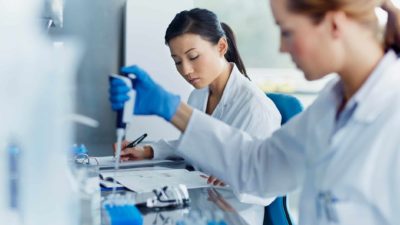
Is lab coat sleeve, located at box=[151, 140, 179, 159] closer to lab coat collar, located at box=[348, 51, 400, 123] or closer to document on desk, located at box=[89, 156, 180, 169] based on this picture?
document on desk, located at box=[89, 156, 180, 169]

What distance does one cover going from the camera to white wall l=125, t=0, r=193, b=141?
2408 mm

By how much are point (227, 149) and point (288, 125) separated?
16 centimetres

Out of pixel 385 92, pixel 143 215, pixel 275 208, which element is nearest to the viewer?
pixel 385 92

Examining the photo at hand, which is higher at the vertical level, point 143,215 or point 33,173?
point 33,173

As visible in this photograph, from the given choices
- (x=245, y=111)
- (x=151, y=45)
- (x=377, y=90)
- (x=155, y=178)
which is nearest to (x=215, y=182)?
(x=155, y=178)

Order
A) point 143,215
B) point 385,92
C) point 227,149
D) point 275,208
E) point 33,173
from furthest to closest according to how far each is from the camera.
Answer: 1. point 275,208
2. point 227,149
3. point 143,215
4. point 385,92
5. point 33,173

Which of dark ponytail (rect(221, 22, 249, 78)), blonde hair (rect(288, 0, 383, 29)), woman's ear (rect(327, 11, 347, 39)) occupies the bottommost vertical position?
dark ponytail (rect(221, 22, 249, 78))

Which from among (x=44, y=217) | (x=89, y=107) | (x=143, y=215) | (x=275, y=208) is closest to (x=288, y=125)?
(x=143, y=215)

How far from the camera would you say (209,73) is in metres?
1.61

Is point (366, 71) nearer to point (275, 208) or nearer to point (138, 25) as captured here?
point (275, 208)

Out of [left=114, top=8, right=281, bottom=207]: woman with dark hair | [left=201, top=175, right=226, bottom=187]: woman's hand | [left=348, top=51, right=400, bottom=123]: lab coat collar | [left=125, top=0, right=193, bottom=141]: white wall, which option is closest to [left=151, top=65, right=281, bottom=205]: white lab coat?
[left=114, top=8, right=281, bottom=207]: woman with dark hair

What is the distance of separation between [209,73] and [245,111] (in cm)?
24

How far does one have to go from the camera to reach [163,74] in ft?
8.06

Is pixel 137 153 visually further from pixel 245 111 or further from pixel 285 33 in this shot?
pixel 285 33
